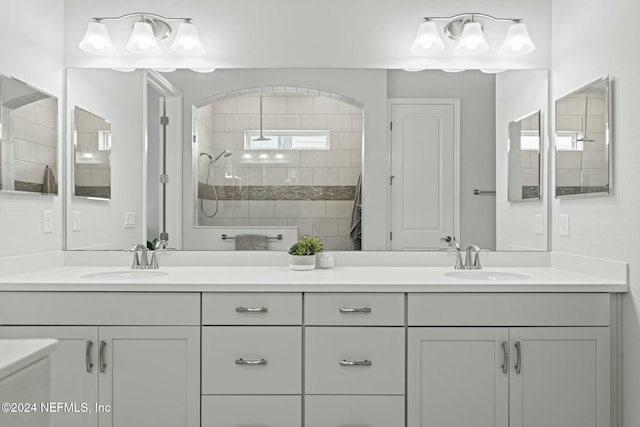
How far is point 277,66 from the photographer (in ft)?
8.55

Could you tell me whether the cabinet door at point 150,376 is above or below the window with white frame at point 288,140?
below

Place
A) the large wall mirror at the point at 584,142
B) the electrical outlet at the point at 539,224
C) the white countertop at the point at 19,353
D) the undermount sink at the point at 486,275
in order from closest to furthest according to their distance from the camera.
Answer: the white countertop at the point at 19,353
the large wall mirror at the point at 584,142
the undermount sink at the point at 486,275
the electrical outlet at the point at 539,224

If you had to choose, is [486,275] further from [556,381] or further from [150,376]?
[150,376]

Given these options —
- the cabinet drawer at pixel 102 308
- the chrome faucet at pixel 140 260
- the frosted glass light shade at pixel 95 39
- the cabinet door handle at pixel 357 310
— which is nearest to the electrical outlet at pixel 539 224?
the cabinet door handle at pixel 357 310

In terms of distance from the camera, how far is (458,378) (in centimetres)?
196

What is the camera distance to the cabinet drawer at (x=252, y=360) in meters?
1.96

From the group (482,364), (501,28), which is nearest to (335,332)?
(482,364)

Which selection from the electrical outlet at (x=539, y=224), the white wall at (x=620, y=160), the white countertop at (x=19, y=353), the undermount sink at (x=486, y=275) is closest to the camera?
the white countertop at (x=19, y=353)

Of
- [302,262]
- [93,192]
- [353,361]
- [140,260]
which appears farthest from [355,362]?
[93,192]

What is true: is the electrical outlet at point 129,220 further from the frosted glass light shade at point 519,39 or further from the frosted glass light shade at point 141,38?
the frosted glass light shade at point 519,39

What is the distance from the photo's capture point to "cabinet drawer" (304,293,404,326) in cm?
197

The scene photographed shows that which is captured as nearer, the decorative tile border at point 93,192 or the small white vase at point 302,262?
the small white vase at point 302,262

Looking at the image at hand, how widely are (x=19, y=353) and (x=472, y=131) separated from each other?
231cm

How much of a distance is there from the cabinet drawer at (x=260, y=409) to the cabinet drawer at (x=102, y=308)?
1.13ft
